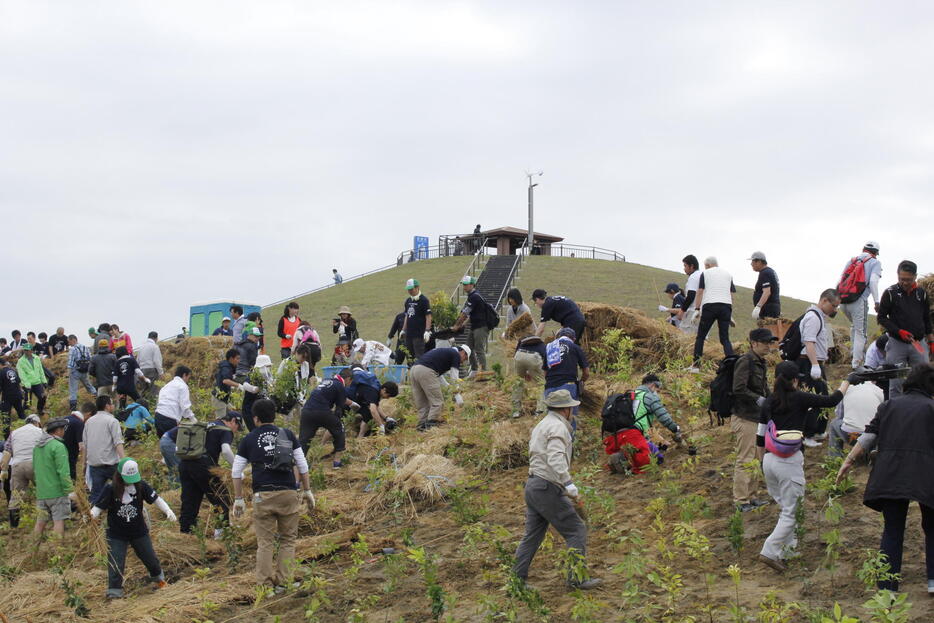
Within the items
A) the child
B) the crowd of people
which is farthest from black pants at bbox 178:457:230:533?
the child

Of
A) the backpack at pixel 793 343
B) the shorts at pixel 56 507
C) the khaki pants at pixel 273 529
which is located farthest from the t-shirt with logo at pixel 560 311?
the shorts at pixel 56 507

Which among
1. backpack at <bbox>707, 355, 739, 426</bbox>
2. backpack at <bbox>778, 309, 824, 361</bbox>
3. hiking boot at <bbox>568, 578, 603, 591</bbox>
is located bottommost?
hiking boot at <bbox>568, 578, 603, 591</bbox>

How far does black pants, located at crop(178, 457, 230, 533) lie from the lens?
933cm

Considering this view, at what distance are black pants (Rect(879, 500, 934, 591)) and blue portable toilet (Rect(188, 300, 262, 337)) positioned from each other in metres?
21.4

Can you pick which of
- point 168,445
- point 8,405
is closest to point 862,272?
point 168,445

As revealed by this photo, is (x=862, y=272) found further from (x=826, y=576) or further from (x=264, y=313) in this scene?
(x=264, y=313)

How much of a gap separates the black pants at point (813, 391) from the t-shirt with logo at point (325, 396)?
5.62 m

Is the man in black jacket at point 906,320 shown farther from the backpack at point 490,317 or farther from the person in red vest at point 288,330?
the person in red vest at point 288,330

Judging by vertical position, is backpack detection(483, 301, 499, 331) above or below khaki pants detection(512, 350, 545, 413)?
above

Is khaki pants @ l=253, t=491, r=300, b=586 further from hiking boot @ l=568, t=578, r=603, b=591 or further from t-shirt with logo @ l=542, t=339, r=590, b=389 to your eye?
t-shirt with logo @ l=542, t=339, r=590, b=389

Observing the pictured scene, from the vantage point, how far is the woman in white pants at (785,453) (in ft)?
21.2

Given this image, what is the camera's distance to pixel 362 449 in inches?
473

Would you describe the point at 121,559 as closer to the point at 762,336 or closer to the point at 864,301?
the point at 762,336

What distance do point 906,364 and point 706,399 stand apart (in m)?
2.90
